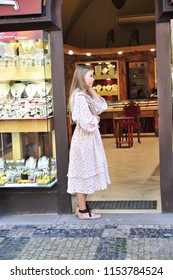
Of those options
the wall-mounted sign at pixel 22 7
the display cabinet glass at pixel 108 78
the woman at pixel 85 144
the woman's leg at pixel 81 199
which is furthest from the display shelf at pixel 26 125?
the display cabinet glass at pixel 108 78

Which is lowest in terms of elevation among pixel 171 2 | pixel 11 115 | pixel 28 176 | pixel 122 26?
pixel 28 176

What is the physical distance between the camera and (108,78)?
13.6 m

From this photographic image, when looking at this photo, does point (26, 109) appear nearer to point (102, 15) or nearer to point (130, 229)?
point (130, 229)

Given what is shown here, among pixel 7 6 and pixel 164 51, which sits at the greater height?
pixel 7 6

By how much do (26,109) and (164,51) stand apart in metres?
1.70

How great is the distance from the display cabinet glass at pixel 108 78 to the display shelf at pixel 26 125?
8424 mm

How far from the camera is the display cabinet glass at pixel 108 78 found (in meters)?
13.6

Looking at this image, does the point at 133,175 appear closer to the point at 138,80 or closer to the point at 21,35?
the point at 21,35

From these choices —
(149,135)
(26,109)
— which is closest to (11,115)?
(26,109)

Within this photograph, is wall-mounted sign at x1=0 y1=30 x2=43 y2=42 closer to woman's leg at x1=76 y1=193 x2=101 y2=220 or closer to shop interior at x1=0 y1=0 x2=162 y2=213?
shop interior at x1=0 y1=0 x2=162 y2=213

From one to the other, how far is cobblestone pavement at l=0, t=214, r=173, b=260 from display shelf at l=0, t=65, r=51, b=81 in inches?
63.1

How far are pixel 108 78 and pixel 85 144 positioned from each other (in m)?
9.12

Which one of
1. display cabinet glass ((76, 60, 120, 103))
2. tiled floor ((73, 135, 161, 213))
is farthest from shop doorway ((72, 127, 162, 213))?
display cabinet glass ((76, 60, 120, 103))

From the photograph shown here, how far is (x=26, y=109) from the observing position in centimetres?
523
